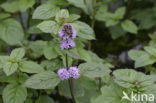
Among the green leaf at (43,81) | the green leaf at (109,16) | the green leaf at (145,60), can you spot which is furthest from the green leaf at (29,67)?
the green leaf at (109,16)

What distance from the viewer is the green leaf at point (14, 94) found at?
149 centimetres

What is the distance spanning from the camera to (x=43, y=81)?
4.71 ft

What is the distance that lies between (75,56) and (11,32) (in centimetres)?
96

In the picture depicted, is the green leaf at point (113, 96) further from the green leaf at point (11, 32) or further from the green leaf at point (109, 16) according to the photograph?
the green leaf at point (109, 16)

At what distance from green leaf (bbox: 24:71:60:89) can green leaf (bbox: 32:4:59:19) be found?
41cm

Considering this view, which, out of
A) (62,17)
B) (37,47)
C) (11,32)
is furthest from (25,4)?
(62,17)

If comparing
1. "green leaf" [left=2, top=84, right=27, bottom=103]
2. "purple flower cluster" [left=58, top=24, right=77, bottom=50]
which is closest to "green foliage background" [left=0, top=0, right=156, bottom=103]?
"green leaf" [left=2, top=84, right=27, bottom=103]

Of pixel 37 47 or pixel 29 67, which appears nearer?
pixel 29 67

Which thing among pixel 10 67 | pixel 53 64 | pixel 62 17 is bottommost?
pixel 53 64

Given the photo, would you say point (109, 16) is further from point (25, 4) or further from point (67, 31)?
point (67, 31)

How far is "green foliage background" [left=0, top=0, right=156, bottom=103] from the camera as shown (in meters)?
1.45

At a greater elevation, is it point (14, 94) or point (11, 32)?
point (11, 32)

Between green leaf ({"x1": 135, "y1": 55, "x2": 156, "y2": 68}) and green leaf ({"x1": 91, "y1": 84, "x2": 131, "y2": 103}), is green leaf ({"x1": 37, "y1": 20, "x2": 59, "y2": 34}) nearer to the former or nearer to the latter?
green leaf ({"x1": 91, "y1": 84, "x2": 131, "y2": 103})

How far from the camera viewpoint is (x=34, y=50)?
6.92ft
